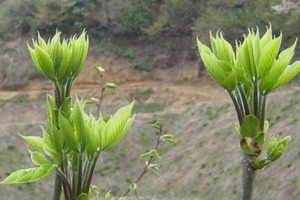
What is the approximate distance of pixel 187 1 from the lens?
35344 millimetres

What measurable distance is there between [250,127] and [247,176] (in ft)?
0.34

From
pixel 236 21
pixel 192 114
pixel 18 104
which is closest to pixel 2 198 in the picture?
pixel 192 114

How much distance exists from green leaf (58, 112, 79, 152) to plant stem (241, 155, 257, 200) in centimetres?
36

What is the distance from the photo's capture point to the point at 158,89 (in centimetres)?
3331

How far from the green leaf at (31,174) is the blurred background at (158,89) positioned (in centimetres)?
1677

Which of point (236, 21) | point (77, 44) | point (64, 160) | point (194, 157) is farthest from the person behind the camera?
point (236, 21)

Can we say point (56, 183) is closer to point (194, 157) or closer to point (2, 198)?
point (2, 198)

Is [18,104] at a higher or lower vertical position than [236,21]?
lower

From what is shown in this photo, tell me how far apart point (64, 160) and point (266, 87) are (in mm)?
464

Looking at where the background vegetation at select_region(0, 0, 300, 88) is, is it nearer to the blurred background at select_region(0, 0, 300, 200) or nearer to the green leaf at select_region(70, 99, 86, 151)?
the blurred background at select_region(0, 0, 300, 200)

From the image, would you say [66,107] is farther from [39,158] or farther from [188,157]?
[188,157]

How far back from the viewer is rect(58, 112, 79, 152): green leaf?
1.41 m

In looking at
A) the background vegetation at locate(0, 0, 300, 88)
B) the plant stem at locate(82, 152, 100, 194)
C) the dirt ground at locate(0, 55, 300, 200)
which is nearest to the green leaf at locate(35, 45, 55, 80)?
the plant stem at locate(82, 152, 100, 194)

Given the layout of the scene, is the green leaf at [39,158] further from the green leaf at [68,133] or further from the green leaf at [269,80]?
the green leaf at [269,80]
